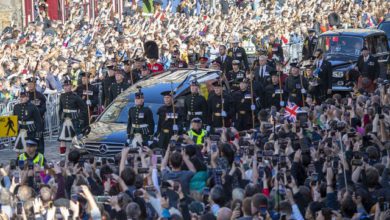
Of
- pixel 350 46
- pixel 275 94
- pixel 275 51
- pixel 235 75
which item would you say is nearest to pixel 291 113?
pixel 275 94

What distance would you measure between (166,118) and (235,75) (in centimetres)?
580

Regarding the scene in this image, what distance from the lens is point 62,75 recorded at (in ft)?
105

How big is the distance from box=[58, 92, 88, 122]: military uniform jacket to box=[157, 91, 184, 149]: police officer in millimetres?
2184

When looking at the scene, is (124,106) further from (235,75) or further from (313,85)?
(313,85)

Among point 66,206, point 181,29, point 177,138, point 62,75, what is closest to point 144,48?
point 62,75

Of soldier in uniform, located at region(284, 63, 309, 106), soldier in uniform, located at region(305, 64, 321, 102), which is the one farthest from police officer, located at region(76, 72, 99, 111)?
soldier in uniform, located at region(305, 64, 321, 102)

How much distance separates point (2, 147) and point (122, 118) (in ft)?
12.1

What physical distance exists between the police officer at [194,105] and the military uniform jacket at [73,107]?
80.7 inches

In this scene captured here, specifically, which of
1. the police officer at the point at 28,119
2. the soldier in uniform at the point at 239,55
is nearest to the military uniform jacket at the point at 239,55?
the soldier in uniform at the point at 239,55

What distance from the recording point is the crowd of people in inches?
679

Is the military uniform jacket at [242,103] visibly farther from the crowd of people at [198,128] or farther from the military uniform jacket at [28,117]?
the military uniform jacket at [28,117]

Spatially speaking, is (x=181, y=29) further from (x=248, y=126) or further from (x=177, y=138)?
(x=177, y=138)

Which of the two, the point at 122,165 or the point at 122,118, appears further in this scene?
the point at 122,118

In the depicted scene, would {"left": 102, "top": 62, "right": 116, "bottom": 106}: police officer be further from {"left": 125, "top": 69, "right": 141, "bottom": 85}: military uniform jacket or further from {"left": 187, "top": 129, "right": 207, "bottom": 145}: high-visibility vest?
{"left": 187, "top": 129, "right": 207, "bottom": 145}: high-visibility vest
